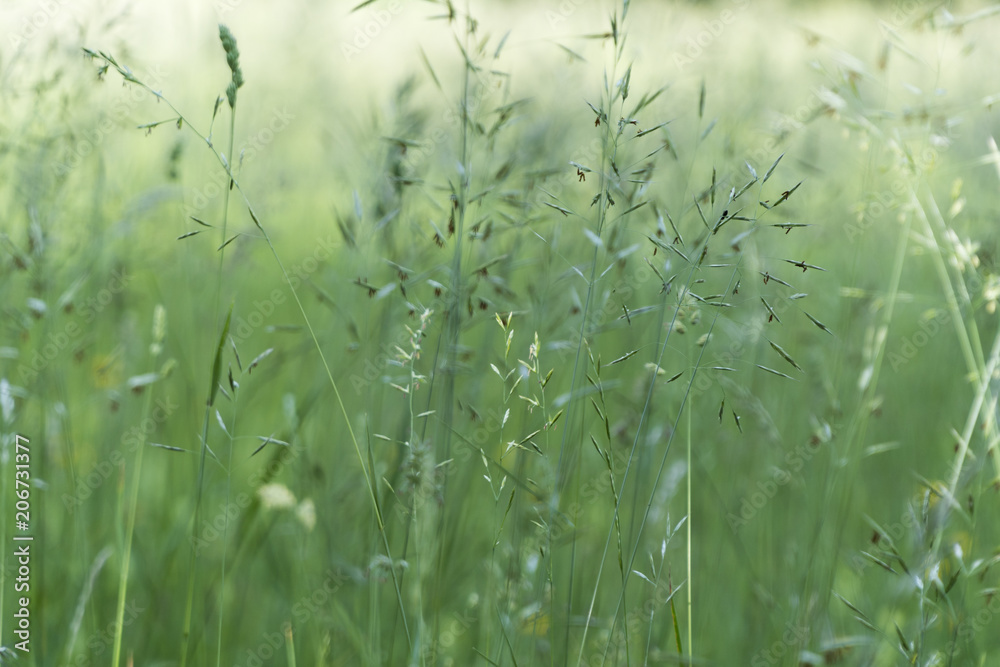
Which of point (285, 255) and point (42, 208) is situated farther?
point (285, 255)

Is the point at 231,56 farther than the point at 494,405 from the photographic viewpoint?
No

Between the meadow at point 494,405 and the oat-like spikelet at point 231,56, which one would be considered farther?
the meadow at point 494,405

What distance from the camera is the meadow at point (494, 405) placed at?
1252 millimetres

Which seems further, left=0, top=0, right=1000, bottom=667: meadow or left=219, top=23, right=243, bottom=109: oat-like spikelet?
left=0, top=0, right=1000, bottom=667: meadow

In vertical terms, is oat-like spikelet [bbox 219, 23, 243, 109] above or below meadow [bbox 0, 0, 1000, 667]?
above

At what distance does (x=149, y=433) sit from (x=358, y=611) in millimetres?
795

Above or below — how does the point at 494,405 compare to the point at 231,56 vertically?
below

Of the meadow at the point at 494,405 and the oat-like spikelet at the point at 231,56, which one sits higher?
the oat-like spikelet at the point at 231,56

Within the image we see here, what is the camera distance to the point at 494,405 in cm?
277

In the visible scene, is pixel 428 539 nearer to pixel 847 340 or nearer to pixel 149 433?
pixel 149 433

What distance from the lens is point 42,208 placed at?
177 cm

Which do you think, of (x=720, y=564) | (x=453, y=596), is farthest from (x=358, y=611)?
(x=720, y=564)

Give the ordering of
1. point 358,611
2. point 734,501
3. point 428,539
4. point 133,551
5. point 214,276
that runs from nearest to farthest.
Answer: point 428,539 → point 358,611 → point 133,551 → point 734,501 → point 214,276

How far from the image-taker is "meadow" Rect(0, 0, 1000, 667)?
125 centimetres
